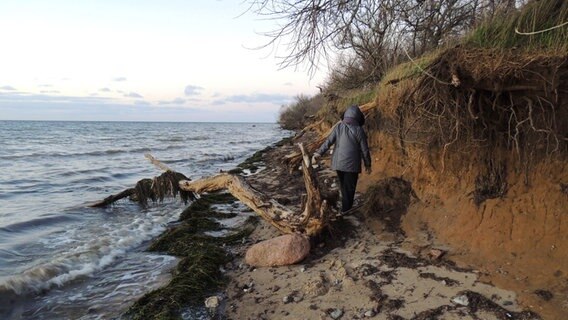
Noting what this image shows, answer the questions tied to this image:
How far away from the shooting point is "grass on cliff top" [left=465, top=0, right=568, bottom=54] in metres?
4.50

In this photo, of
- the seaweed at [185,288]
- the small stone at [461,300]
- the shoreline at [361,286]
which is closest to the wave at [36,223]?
the seaweed at [185,288]

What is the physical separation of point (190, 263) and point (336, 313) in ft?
A: 9.35

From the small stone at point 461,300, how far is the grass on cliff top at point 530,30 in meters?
2.80

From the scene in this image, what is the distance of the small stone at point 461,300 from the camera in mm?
4420

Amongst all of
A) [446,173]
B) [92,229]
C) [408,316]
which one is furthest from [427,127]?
[92,229]

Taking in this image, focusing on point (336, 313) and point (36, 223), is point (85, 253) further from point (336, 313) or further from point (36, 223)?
point (336, 313)

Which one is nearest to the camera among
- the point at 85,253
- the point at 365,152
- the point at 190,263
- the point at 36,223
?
the point at 190,263

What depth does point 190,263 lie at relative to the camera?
21.4 feet

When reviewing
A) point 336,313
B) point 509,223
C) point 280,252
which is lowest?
point 336,313

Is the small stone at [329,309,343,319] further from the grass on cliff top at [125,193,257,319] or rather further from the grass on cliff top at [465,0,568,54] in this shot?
the grass on cliff top at [465,0,568,54]

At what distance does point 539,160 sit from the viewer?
16.7 feet

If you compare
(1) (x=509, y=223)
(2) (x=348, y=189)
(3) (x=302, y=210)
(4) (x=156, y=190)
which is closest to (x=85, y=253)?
(4) (x=156, y=190)

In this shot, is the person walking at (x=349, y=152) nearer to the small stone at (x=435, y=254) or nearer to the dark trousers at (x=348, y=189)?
the dark trousers at (x=348, y=189)

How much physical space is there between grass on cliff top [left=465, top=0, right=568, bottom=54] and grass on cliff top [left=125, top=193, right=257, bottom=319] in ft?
15.5
